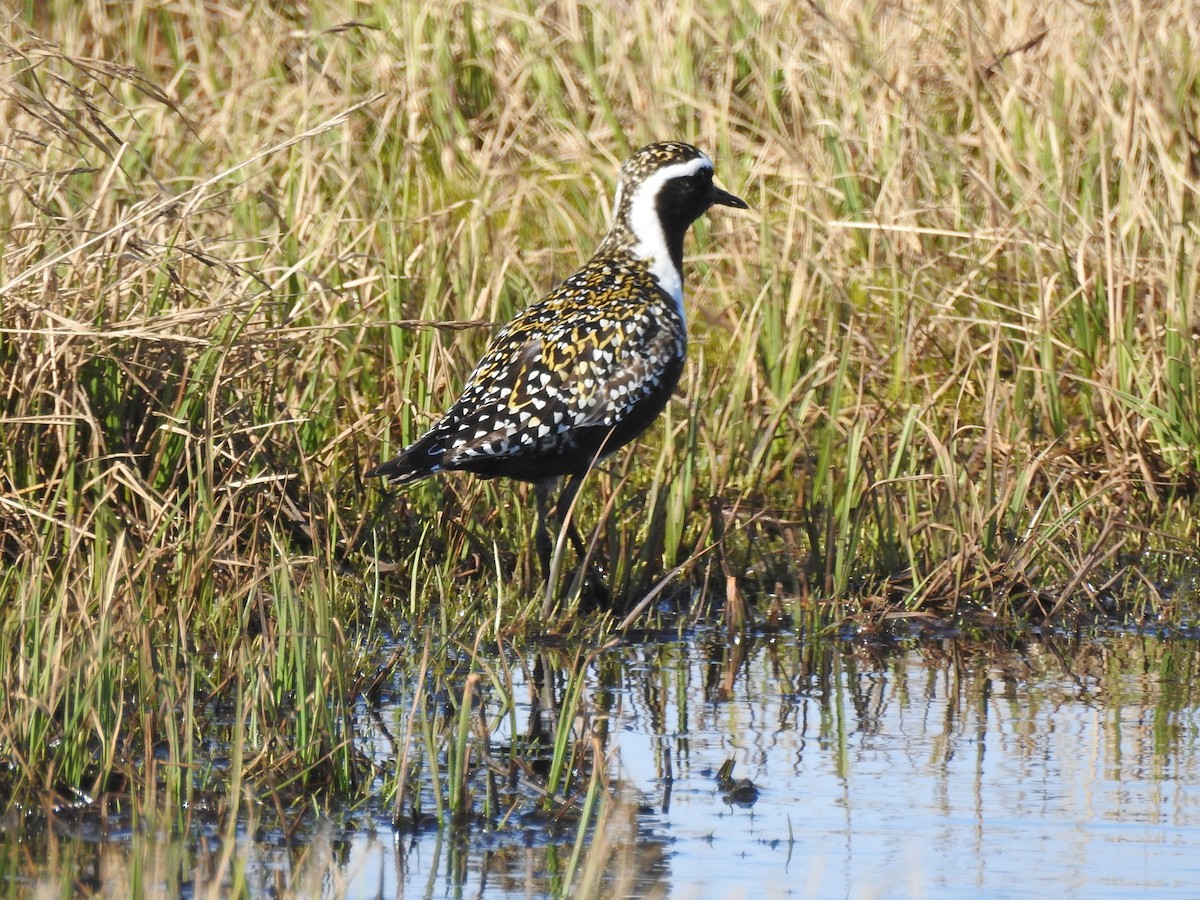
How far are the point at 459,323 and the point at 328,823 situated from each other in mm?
2400

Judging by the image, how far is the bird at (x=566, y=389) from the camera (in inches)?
232

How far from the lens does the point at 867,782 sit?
4.55m

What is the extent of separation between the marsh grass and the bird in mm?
227

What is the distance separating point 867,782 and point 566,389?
188 centimetres

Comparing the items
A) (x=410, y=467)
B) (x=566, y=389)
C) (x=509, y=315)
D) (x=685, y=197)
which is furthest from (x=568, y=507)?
(x=509, y=315)

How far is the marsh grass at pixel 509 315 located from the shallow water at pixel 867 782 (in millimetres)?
213

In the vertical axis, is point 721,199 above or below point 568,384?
above

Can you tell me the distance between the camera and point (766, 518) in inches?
257

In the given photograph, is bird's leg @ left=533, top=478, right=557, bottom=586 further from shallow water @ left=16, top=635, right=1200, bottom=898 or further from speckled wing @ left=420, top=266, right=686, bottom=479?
shallow water @ left=16, top=635, right=1200, bottom=898

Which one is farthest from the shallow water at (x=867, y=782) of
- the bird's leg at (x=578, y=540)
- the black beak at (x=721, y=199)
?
the black beak at (x=721, y=199)

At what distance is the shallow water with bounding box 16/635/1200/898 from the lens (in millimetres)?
3916

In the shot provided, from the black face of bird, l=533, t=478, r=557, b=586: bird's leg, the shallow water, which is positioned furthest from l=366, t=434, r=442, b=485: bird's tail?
the black face of bird

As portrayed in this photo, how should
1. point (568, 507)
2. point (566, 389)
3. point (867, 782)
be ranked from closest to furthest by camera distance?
point (867, 782)
point (566, 389)
point (568, 507)

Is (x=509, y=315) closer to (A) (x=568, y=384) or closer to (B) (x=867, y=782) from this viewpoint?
(A) (x=568, y=384)
